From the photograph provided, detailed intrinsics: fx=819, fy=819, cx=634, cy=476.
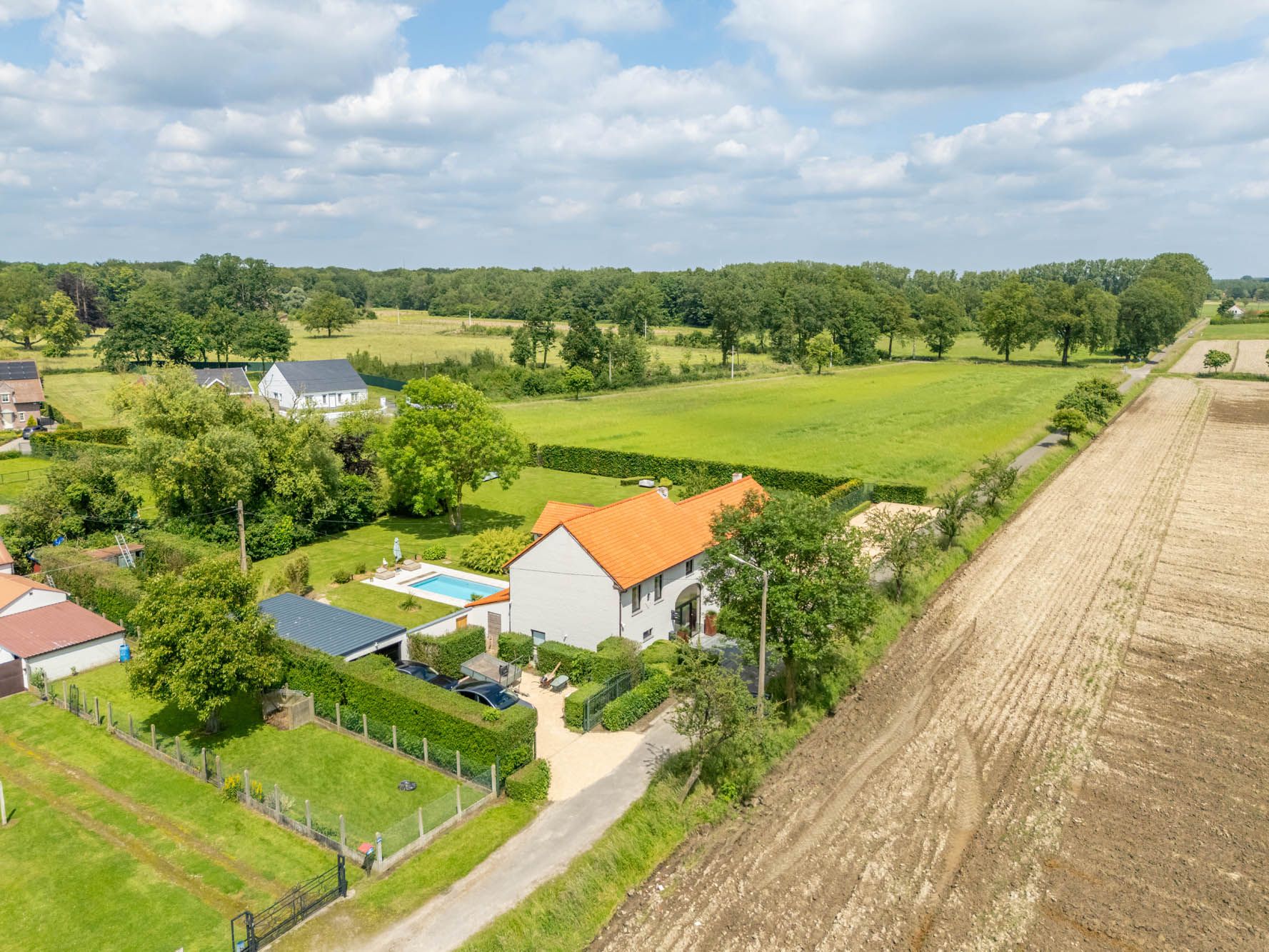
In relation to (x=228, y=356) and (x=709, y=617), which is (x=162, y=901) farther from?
(x=228, y=356)

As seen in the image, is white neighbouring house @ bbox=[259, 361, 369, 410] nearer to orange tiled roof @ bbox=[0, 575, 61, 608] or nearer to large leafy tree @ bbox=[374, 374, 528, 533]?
large leafy tree @ bbox=[374, 374, 528, 533]

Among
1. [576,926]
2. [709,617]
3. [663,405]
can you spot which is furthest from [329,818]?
[663,405]

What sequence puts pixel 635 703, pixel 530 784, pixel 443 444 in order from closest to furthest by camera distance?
pixel 530 784
pixel 635 703
pixel 443 444

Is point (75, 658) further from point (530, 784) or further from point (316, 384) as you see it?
point (316, 384)

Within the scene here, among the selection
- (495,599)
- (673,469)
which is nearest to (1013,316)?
(673,469)

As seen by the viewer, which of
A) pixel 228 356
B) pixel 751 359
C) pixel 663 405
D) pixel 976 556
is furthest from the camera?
pixel 751 359
